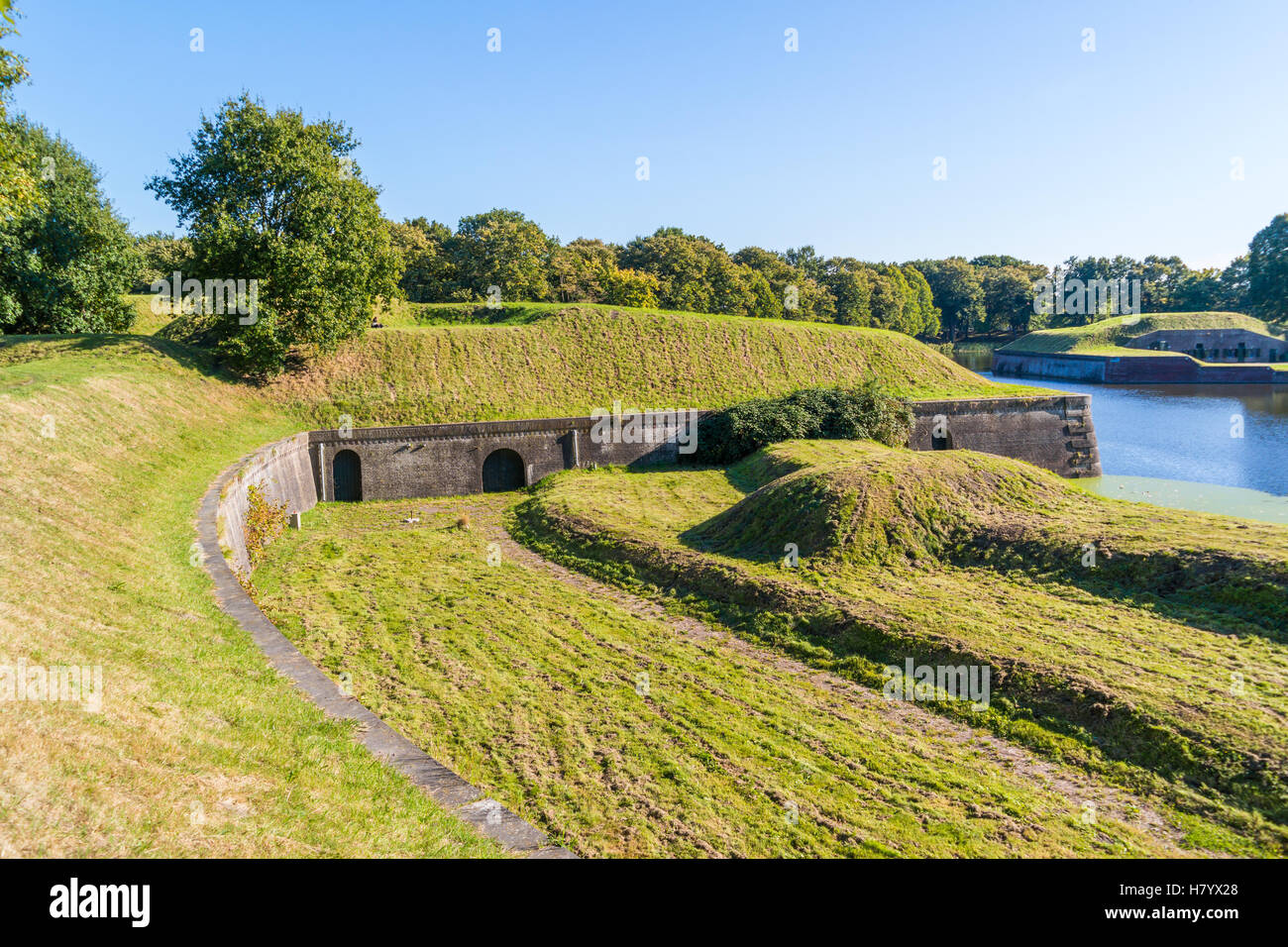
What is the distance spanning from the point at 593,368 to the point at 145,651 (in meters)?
32.5

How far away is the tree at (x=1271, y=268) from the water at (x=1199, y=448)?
1384 cm

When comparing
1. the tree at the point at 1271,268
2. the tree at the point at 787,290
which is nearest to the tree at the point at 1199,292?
the tree at the point at 1271,268

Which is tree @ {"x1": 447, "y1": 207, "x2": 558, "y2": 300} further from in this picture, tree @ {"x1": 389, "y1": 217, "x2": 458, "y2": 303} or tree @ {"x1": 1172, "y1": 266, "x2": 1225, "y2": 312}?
tree @ {"x1": 1172, "y1": 266, "x2": 1225, "y2": 312}

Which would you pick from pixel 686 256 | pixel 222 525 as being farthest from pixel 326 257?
pixel 686 256

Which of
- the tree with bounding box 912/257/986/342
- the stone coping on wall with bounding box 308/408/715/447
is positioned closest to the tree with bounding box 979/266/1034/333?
the tree with bounding box 912/257/986/342

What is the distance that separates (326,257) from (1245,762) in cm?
3295

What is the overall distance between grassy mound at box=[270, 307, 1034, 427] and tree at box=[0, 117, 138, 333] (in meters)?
10.5

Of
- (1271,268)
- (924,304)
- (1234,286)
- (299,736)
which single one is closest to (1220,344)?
(1271,268)

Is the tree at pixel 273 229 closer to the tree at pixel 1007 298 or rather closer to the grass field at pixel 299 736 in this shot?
the grass field at pixel 299 736

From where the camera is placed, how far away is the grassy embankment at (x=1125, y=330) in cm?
8494

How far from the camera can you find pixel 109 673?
7469 millimetres

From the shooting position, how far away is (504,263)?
54406mm
